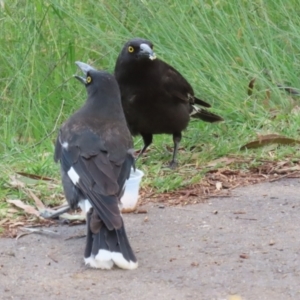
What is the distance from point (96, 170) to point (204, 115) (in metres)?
2.54

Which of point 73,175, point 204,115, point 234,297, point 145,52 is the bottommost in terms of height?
point 204,115

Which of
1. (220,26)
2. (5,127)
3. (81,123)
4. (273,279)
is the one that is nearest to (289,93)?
(220,26)

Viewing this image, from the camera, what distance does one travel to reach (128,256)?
4.25 meters

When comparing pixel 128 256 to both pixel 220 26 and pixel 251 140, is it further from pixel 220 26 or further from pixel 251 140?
pixel 220 26

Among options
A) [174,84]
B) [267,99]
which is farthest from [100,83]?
[267,99]

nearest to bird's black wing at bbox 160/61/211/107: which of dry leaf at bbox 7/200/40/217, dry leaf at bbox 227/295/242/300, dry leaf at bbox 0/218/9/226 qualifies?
dry leaf at bbox 7/200/40/217

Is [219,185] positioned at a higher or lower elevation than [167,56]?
lower

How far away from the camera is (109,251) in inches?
167

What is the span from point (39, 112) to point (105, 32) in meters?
0.93

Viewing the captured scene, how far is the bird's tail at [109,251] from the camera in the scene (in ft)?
13.9

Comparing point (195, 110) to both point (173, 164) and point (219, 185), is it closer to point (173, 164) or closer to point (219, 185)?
point (173, 164)

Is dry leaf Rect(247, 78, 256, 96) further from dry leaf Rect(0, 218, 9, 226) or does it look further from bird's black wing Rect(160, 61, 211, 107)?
dry leaf Rect(0, 218, 9, 226)

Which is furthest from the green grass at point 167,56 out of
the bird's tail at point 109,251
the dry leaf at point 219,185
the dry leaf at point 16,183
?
the bird's tail at point 109,251

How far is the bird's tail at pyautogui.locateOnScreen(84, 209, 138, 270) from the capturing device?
422 centimetres
